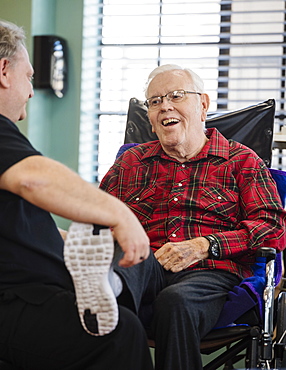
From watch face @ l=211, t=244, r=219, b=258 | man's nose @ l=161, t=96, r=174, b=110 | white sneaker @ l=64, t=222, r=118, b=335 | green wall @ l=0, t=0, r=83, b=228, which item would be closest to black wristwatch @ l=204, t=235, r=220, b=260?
watch face @ l=211, t=244, r=219, b=258

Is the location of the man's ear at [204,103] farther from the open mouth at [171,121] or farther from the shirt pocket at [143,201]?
the shirt pocket at [143,201]

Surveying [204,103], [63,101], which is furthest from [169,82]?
[63,101]

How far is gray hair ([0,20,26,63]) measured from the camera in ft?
4.89

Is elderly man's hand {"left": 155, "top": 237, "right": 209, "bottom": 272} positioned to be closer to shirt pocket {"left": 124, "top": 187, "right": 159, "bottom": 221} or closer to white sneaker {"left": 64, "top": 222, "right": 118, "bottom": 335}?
shirt pocket {"left": 124, "top": 187, "right": 159, "bottom": 221}

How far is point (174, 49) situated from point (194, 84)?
160 centimetres

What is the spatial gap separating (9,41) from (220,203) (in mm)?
937

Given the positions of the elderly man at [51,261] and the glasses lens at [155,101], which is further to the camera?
the glasses lens at [155,101]

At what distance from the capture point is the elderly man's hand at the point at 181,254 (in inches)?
75.1

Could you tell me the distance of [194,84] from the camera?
229 cm

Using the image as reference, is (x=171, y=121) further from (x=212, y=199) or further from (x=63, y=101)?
(x=63, y=101)

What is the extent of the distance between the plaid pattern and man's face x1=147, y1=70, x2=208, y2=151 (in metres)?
0.07

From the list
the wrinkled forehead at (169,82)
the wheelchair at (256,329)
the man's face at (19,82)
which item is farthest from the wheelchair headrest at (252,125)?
the man's face at (19,82)

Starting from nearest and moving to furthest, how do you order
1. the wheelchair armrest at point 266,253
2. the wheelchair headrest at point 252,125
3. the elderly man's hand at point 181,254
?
the wheelchair armrest at point 266,253
the elderly man's hand at point 181,254
the wheelchair headrest at point 252,125

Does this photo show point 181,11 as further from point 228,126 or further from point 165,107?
point 165,107
